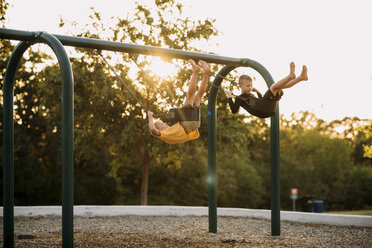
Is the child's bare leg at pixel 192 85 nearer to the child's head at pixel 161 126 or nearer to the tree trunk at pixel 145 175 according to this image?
the child's head at pixel 161 126

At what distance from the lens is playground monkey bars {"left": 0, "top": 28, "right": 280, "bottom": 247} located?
5.78 metres

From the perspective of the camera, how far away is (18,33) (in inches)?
256

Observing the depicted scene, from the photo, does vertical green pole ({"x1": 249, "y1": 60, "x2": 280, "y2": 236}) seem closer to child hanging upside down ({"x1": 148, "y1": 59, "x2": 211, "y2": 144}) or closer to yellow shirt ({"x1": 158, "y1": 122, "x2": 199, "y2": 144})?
child hanging upside down ({"x1": 148, "y1": 59, "x2": 211, "y2": 144})

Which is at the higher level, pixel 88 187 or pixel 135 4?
pixel 135 4

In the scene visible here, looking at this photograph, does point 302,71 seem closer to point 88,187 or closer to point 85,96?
point 85,96

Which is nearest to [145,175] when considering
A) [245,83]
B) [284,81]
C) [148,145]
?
[148,145]

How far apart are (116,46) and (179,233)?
4065 mm

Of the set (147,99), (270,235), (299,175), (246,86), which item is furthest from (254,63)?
(299,175)

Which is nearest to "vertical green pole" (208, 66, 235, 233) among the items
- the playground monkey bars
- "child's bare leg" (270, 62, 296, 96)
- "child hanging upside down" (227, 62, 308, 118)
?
the playground monkey bars

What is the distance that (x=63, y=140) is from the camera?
578cm

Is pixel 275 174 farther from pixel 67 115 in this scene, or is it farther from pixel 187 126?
pixel 67 115

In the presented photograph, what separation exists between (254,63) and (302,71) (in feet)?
7.80

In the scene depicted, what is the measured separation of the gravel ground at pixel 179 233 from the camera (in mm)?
7746

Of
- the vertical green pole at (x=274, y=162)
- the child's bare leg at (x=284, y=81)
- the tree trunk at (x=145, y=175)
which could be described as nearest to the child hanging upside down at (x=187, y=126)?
the child's bare leg at (x=284, y=81)
